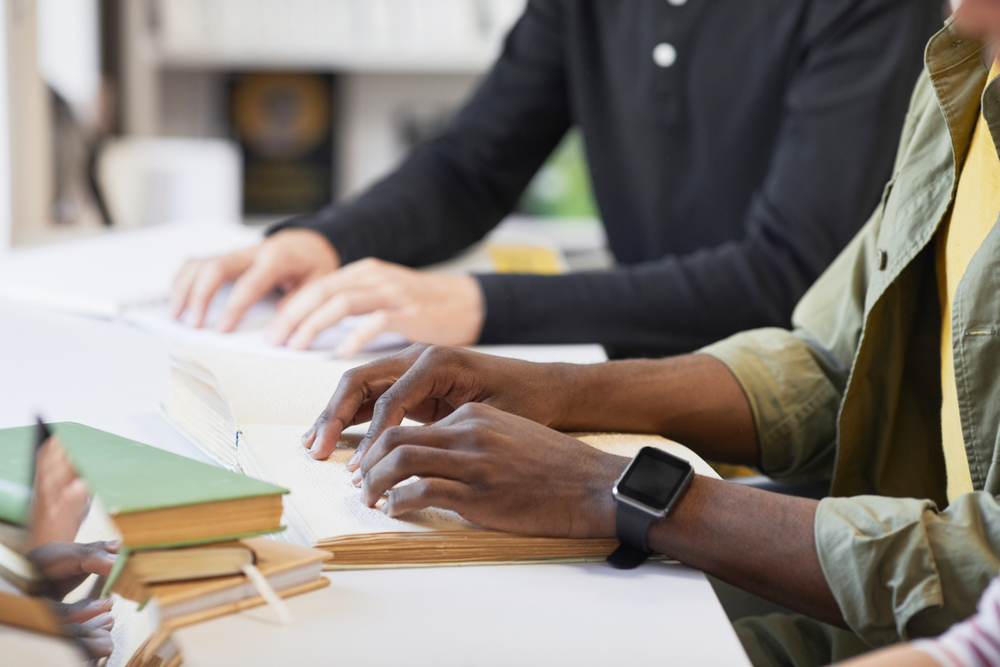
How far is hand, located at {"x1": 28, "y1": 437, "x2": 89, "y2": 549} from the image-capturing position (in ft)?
1.46

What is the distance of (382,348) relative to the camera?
0.92m

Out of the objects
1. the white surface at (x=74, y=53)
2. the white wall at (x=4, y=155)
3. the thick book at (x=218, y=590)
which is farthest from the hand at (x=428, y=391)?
the white surface at (x=74, y=53)

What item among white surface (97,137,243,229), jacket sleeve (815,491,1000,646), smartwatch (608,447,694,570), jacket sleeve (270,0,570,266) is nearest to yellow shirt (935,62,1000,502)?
jacket sleeve (815,491,1000,646)

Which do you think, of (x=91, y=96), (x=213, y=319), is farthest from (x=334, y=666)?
(x=91, y=96)

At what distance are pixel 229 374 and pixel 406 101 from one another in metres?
2.13

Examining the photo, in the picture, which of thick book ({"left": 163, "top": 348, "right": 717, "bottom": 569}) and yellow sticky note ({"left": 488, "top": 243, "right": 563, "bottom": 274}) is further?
yellow sticky note ({"left": 488, "top": 243, "right": 563, "bottom": 274})

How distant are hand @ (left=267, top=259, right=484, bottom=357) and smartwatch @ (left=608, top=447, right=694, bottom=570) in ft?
1.36

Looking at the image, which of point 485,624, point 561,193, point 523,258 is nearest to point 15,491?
point 485,624

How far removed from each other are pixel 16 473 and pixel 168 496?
12cm

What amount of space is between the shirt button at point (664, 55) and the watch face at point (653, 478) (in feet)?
2.88

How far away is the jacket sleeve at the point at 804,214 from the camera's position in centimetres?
105

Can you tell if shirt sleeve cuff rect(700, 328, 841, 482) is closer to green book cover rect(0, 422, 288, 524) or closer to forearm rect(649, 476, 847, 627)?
forearm rect(649, 476, 847, 627)

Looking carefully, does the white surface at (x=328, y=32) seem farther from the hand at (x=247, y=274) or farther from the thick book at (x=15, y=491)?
the thick book at (x=15, y=491)

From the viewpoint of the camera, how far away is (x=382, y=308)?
36.5 inches
